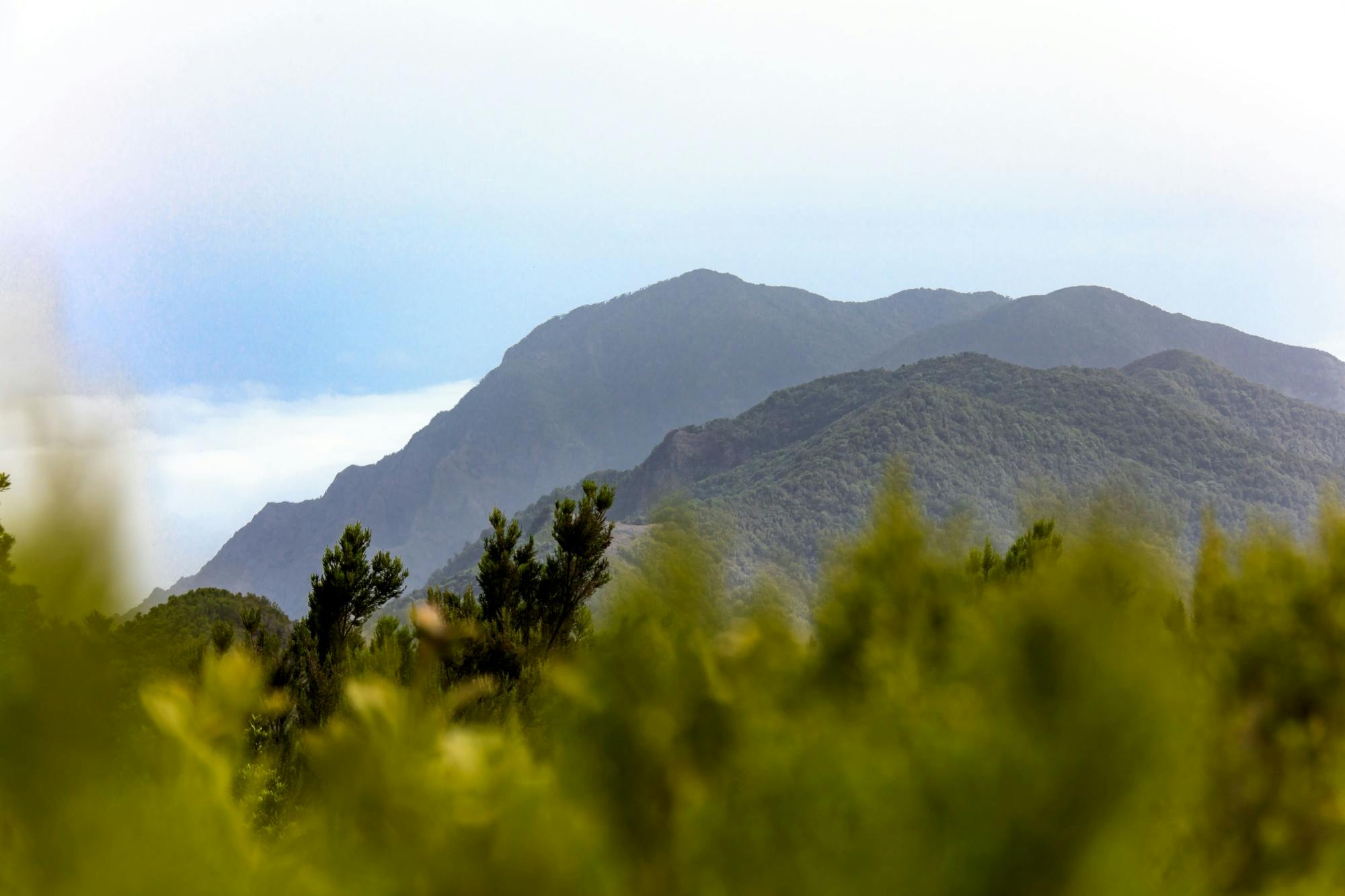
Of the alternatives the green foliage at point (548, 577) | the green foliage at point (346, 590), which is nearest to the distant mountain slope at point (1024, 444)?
the green foliage at point (548, 577)

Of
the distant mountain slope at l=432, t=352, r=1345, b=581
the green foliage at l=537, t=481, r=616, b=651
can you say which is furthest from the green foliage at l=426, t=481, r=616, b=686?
the distant mountain slope at l=432, t=352, r=1345, b=581

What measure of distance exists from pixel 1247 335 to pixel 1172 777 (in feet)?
776

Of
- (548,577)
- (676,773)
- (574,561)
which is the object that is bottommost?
(548,577)

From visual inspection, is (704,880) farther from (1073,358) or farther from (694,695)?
(1073,358)

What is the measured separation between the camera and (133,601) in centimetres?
118

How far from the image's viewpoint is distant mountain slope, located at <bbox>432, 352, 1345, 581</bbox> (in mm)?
98812

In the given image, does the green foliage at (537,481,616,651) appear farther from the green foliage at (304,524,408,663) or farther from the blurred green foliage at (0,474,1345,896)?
the blurred green foliage at (0,474,1345,896)

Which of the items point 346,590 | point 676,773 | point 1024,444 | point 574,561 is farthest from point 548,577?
point 1024,444

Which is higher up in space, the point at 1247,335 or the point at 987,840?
the point at 1247,335

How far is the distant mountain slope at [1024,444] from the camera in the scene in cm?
9881

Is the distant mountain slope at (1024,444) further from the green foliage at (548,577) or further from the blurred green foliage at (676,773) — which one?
the blurred green foliage at (676,773)

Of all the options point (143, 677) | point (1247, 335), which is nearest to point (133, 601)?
point (143, 677)

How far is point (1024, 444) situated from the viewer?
107m

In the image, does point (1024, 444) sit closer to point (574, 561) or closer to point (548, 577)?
Result: point (548, 577)
